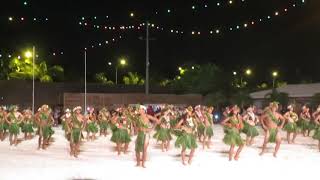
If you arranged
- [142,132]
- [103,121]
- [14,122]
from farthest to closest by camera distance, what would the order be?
[103,121] → [14,122] → [142,132]

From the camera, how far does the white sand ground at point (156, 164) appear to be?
13.8 m

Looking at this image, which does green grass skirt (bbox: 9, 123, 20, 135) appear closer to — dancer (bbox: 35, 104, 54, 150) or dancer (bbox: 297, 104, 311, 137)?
dancer (bbox: 35, 104, 54, 150)

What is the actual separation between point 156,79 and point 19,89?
30727mm

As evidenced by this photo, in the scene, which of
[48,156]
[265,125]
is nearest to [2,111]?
[48,156]

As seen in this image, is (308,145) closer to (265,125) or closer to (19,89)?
(265,125)

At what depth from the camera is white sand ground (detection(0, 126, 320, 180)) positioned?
544 inches

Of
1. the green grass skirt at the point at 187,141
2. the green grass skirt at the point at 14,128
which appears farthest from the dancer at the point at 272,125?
the green grass skirt at the point at 14,128

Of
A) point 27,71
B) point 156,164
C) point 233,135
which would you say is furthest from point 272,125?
point 27,71

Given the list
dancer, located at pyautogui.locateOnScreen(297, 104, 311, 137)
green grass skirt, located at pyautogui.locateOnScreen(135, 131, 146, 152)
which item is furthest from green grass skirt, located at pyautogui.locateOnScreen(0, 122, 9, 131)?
dancer, located at pyautogui.locateOnScreen(297, 104, 311, 137)

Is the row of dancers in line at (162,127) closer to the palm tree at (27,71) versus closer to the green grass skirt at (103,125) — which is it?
the green grass skirt at (103,125)

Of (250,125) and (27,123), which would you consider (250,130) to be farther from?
(27,123)

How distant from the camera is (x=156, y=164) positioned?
16.3 m

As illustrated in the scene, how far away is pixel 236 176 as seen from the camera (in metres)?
13.7

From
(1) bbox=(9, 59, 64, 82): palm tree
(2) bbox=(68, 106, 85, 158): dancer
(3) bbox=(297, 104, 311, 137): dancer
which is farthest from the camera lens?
(1) bbox=(9, 59, 64, 82): palm tree
